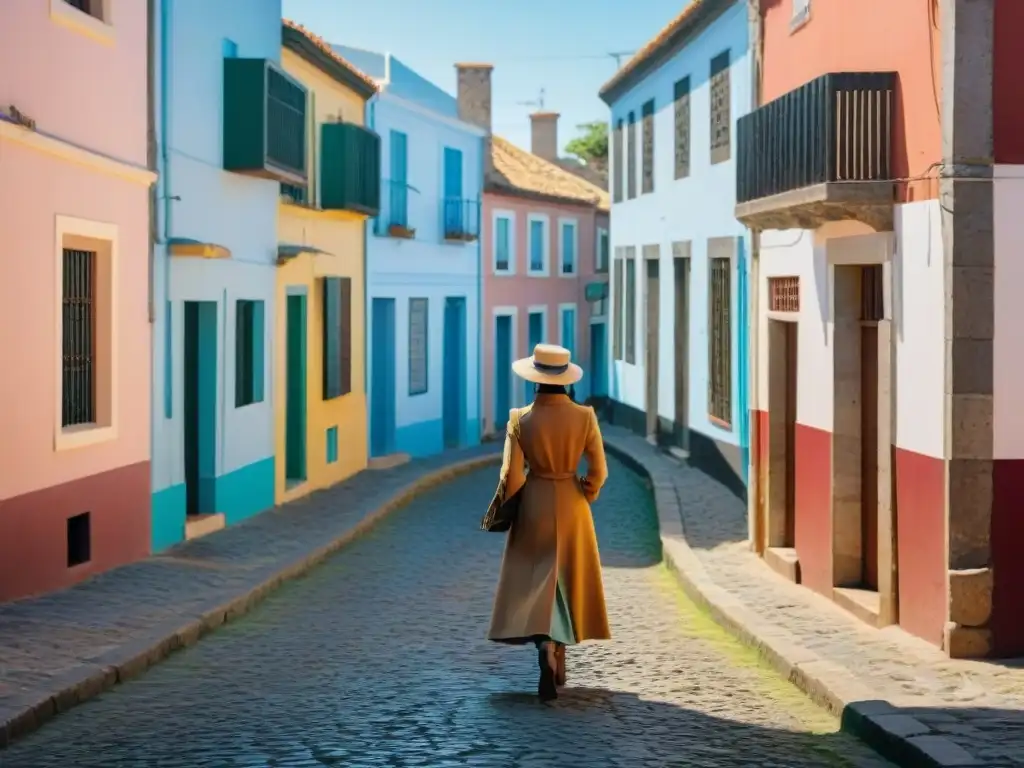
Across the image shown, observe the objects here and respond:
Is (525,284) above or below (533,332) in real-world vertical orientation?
above

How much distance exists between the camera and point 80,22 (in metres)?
12.9

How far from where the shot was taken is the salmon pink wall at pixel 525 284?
1385 inches

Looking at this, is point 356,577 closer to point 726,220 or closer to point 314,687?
point 314,687

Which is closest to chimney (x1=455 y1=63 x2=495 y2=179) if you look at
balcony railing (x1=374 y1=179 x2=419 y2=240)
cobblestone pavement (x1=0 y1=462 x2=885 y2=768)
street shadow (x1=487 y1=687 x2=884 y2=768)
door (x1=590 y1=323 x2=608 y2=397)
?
door (x1=590 y1=323 x2=608 y2=397)

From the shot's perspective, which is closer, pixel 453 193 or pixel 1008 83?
pixel 1008 83

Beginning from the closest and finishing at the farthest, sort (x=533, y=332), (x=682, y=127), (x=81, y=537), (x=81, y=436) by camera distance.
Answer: (x=81, y=436) < (x=81, y=537) < (x=682, y=127) < (x=533, y=332)

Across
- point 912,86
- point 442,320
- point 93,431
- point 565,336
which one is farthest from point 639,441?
point 912,86

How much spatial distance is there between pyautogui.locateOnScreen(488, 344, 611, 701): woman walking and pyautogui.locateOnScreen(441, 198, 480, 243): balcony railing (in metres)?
21.1

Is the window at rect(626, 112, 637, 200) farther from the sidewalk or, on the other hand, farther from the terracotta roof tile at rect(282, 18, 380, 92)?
the sidewalk

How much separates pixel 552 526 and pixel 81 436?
17.1 feet

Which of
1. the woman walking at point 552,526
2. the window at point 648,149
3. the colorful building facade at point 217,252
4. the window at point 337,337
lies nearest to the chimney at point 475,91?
the window at point 648,149

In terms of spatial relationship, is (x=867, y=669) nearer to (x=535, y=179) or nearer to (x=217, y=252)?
(x=217, y=252)

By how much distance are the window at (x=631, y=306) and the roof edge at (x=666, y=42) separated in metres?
2.88

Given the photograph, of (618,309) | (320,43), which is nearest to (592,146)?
(618,309)
